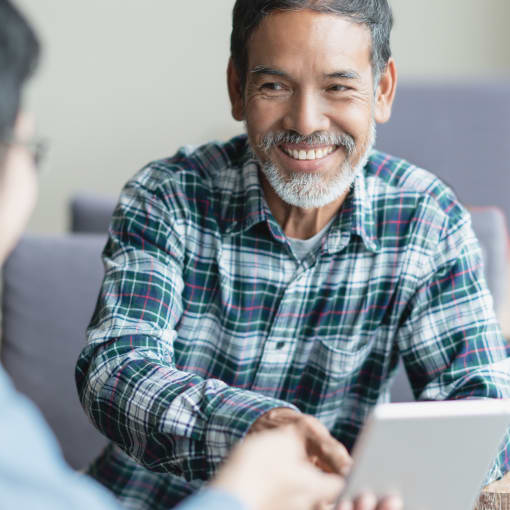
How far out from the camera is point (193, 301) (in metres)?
1.35

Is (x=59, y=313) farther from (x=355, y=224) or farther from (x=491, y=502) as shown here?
(x=491, y=502)

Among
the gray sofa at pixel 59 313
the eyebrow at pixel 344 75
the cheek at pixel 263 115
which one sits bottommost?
the gray sofa at pixel 59 313

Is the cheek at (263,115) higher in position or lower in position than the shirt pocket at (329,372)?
higher

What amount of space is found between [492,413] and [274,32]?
0.69 m

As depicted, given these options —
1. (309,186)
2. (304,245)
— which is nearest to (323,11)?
(309,186)

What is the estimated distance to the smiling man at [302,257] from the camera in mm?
1249

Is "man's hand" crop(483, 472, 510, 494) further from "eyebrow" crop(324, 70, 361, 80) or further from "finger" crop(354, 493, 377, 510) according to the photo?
"eyebrow" crop(324, 70, 361, 80)

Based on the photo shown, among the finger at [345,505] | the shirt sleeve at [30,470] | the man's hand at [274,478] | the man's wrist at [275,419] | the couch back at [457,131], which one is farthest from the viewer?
the couch back at [457,131]

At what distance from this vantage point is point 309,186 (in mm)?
1312

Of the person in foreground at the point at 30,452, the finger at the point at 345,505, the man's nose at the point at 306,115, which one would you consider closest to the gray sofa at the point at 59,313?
the man's nose at the point at 306,115

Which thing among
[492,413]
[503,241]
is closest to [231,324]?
[492,413]

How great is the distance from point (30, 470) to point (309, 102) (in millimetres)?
782

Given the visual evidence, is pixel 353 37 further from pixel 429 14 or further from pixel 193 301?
pixel 429 14

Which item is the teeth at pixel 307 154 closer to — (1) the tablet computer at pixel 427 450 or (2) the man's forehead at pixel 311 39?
(2) the man's forehead at pixel 311 39
